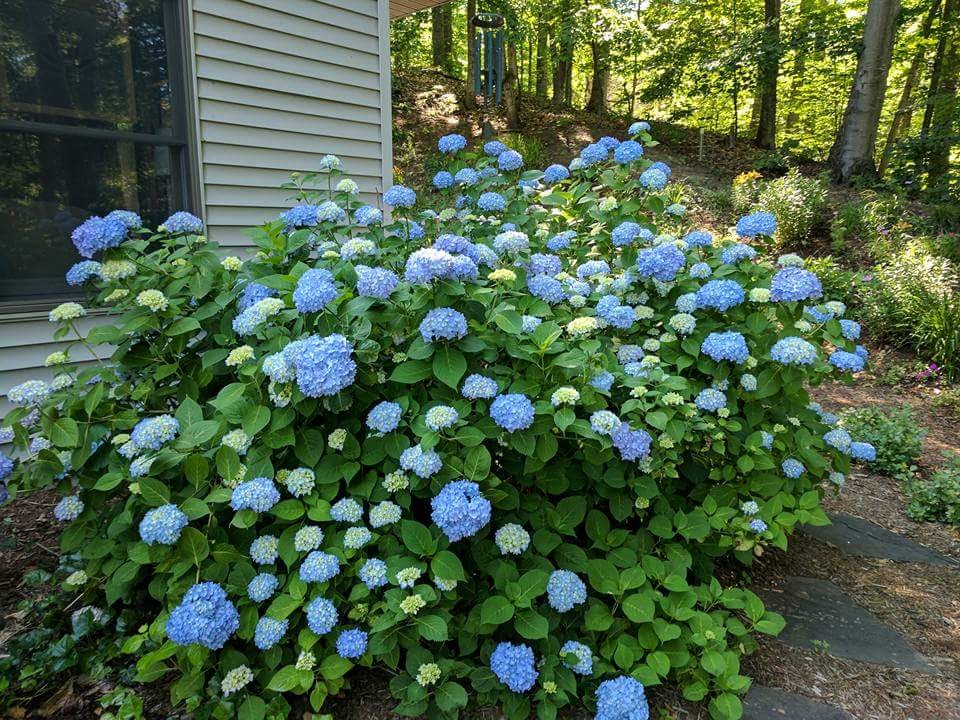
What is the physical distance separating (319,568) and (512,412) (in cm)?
60

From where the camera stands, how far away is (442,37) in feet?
46.2

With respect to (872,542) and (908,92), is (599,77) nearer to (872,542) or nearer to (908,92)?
(908,92)

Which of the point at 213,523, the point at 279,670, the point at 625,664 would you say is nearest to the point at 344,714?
the point at 279,670

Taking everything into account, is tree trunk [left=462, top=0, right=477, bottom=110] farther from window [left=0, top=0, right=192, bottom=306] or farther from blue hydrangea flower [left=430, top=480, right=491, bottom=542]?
blue hydrangea flower [left=430, top=480, right=491, bottom=542]

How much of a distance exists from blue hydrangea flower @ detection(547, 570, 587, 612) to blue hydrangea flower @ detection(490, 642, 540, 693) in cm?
14

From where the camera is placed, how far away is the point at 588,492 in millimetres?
1907

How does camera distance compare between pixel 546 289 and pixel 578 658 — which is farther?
pixel 546 289

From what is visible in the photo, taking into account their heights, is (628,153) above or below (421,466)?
above

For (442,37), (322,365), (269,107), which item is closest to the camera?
(322,365)

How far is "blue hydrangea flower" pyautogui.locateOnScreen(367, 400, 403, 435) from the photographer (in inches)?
57.8

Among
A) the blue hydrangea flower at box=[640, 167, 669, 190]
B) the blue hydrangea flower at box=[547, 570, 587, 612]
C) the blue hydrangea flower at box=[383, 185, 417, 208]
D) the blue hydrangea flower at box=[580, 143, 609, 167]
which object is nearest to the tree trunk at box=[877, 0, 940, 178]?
the blue hydrangea flower at box=[580, 143, 609, 167]

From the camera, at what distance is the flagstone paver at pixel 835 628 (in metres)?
1.92

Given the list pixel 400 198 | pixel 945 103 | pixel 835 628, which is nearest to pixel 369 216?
pixel 400 198

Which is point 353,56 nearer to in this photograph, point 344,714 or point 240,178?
point 240,178
